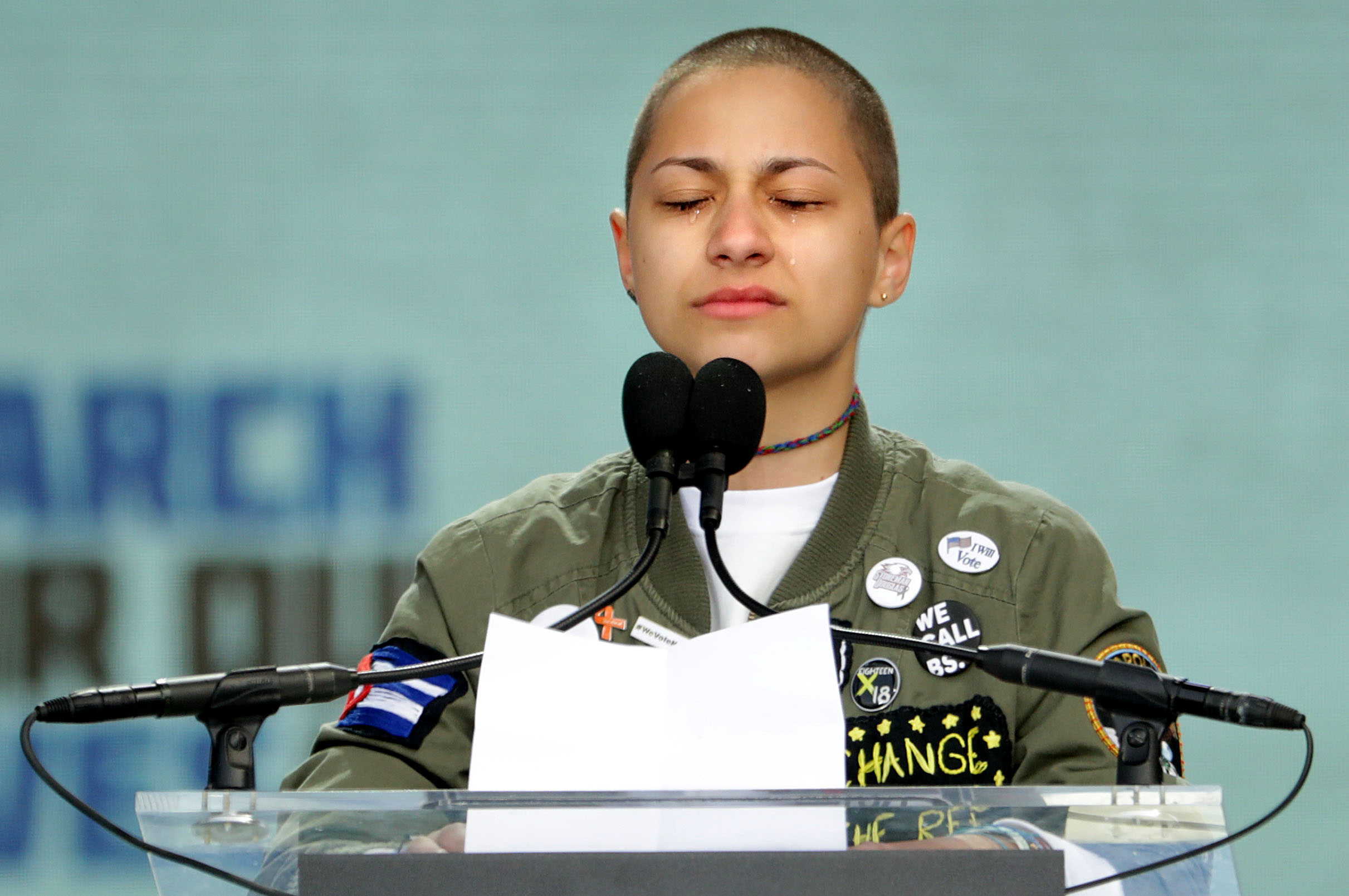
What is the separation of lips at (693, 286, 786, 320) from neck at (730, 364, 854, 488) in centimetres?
9

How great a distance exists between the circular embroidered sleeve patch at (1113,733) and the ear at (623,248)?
0.52m

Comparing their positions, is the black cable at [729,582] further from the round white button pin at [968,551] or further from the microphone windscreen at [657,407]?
the round white button pin at [968,551]

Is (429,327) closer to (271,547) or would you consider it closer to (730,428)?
(271,547)

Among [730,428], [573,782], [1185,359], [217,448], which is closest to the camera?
[573,782]

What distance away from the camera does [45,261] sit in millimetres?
2295

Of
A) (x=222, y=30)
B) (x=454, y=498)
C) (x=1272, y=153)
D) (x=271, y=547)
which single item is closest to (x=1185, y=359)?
(x=1272, y=153)

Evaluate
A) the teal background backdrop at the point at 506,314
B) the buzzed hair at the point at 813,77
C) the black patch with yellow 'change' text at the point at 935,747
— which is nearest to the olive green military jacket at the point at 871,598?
the black patch with yellow 'change' text at the point at 935,747

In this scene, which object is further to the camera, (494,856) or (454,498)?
(454,498)

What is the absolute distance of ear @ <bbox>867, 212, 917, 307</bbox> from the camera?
4.57ft

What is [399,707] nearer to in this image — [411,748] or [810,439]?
[411,748]

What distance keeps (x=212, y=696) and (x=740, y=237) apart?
62cm

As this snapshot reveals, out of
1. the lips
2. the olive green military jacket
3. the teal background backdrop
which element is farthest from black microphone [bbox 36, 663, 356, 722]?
the teal background backdrop

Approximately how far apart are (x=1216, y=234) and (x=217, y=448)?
1.48 metres

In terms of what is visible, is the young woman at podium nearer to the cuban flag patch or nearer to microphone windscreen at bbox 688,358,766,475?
the cuban flag patch
